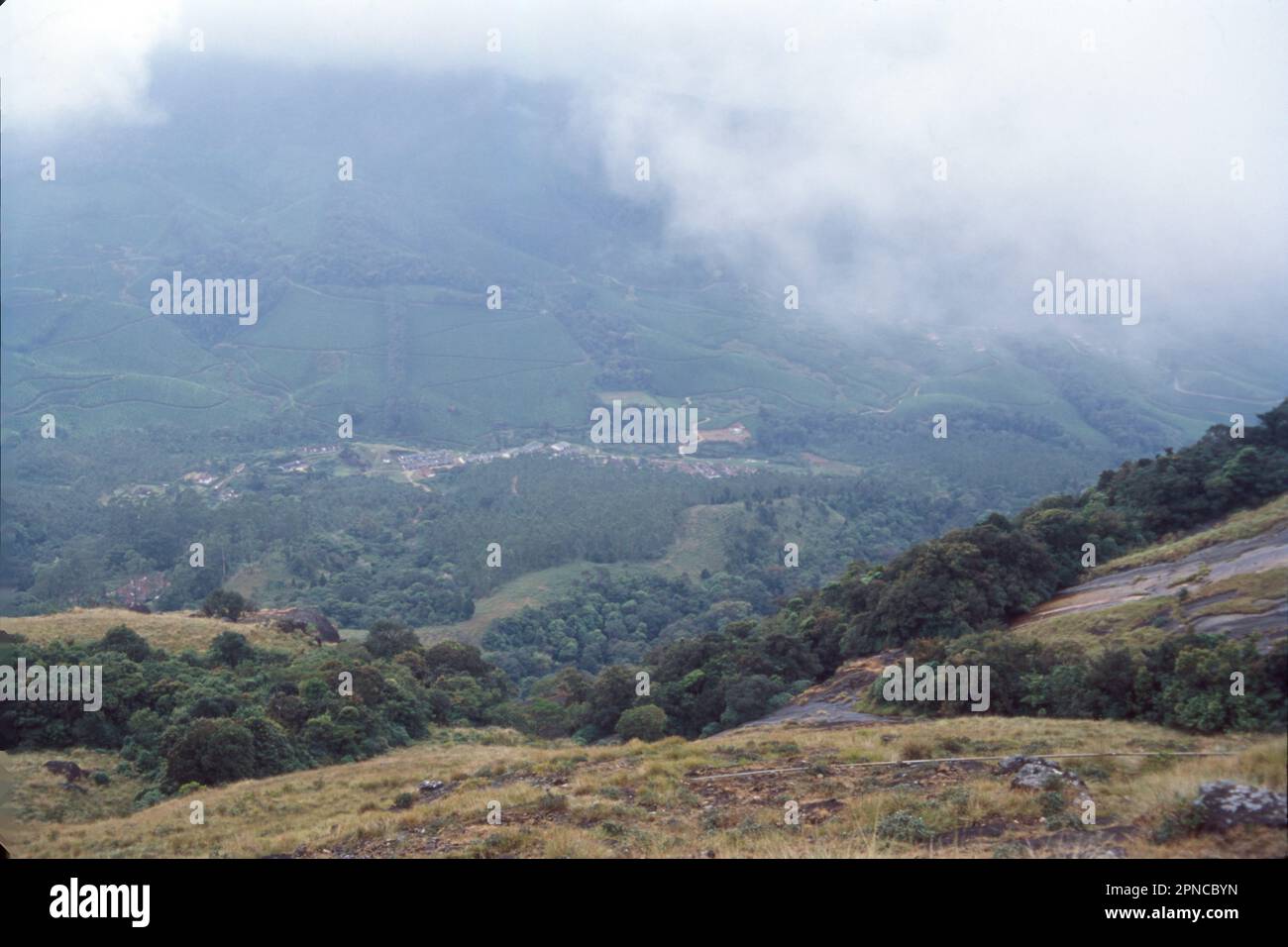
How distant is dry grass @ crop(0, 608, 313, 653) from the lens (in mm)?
19469

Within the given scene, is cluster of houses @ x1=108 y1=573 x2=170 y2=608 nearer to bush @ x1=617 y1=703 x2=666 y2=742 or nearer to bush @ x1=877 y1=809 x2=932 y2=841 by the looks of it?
bush @ x1=617 y1=703 x2=666 y2=742

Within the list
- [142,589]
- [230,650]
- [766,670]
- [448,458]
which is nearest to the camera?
[766,670]

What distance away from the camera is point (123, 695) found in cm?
1578

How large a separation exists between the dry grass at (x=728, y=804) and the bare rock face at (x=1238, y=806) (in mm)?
100

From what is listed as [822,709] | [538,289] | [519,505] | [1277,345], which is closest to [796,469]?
[519,505]

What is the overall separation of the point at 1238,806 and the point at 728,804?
A: 154 inches

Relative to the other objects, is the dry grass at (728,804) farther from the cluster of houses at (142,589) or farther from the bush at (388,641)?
the cluster of houses at (142,589)

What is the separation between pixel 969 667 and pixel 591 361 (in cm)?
9039

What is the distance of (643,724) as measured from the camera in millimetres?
15680

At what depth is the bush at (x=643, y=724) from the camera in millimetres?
15578

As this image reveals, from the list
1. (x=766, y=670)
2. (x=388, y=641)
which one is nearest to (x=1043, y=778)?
(x=766, y=670)

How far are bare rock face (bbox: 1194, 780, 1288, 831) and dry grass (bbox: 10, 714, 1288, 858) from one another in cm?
10

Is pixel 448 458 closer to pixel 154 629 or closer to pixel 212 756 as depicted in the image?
pixel 154 629

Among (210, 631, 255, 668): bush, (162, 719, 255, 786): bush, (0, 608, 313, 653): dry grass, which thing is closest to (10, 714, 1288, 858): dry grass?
(162, 719, 255, 786): bush
